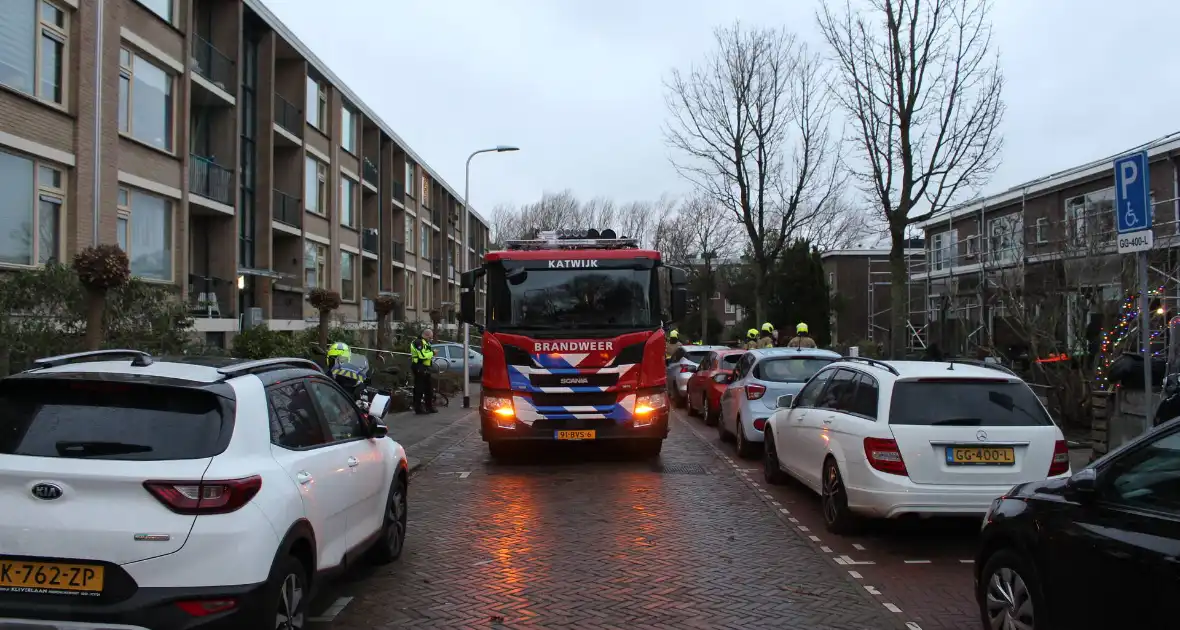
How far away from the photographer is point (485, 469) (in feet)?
38.4

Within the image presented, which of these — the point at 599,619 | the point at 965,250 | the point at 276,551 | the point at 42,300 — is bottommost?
the point at 599,619

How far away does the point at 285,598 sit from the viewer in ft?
14.3

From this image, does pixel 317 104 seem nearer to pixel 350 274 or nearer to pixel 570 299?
pixel 350 274

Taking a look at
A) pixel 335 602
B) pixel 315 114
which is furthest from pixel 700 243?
pixel 335 602

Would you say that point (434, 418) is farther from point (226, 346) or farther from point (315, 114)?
point (315, 114)

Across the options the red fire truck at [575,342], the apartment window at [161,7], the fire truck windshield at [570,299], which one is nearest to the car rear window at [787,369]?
the red fire truck at [575,342]

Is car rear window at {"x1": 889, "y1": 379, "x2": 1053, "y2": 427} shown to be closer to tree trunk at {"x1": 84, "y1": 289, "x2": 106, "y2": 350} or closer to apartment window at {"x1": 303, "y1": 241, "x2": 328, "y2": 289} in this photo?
tree trunk at {"x1": 84, "y1": 289, "x2": 106, "y2": 350}

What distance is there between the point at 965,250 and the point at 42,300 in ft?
95.0

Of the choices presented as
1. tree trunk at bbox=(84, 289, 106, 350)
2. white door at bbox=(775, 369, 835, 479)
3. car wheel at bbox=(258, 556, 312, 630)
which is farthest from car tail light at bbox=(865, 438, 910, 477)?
tree trunk at bbox=(84, 289, 106, 350)

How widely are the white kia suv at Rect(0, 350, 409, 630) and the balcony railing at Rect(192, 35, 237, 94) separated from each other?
18.1 meters

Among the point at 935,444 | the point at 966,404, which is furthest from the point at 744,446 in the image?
the point at 935,444

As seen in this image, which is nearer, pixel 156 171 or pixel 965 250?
pixel 156 171

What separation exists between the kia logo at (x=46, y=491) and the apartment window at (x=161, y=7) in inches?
646

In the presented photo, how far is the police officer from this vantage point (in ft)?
60.3
